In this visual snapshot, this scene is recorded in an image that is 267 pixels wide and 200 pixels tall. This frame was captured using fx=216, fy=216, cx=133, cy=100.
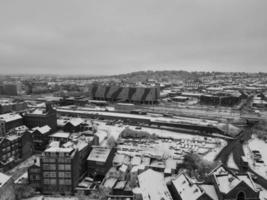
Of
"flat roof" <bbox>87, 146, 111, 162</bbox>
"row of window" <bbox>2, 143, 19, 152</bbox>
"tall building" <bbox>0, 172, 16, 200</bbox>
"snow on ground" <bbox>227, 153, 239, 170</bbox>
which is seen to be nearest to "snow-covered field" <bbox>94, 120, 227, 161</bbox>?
"snow on ground" <bbox>227, 153, 239, 170</bbox>

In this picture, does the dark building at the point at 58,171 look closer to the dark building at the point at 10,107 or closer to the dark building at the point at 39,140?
the dark building at the point at 39,140

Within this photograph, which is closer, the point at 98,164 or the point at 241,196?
the point at 241,196

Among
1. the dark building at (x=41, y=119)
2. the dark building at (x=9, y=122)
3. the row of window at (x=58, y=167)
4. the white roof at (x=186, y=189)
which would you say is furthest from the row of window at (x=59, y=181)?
the dark building at (x=9, y=122)

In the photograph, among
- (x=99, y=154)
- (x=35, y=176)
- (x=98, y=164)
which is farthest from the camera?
(x=99, y=154)

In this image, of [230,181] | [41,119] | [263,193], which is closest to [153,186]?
[230,181]

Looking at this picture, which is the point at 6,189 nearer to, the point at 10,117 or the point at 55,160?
the point at 55,160

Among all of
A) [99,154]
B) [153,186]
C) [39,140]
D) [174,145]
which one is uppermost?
[99,154]

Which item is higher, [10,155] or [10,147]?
[10,147]
